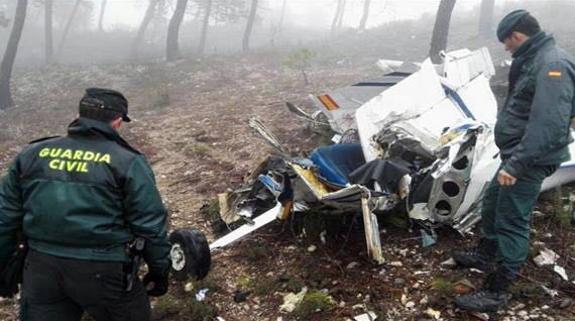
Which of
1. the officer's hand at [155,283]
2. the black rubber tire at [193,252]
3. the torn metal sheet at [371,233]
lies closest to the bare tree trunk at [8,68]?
the black rubber tire at [193,252]

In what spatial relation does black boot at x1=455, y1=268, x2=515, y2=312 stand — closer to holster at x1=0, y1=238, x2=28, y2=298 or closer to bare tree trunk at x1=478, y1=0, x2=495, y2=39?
holster at x1=0, y1=238, x2=28, y2=298

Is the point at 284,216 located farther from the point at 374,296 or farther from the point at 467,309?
the point at 467,309

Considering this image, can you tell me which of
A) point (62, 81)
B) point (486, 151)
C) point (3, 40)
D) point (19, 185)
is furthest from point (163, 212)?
point (3, 40)

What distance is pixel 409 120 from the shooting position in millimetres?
5570

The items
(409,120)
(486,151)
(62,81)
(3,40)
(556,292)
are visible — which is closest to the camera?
(556,292)

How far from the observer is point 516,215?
11.6ft

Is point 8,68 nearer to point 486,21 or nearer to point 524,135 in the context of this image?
point 524,135

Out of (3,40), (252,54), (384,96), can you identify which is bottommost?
(3,40)

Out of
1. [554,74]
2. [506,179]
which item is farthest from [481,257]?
[554,74]

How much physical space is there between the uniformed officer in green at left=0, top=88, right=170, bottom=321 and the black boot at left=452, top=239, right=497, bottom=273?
261 cm

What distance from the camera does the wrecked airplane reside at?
14.9 ft

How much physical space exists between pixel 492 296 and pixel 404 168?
135cm

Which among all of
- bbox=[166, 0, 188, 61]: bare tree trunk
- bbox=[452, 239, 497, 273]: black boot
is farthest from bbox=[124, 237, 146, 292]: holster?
bbox=[166, 0, 188, 61]: bare tree trunk

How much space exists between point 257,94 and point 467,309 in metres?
9.84
